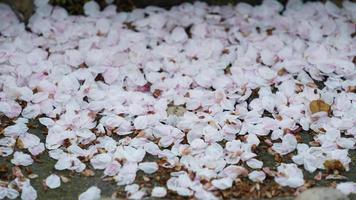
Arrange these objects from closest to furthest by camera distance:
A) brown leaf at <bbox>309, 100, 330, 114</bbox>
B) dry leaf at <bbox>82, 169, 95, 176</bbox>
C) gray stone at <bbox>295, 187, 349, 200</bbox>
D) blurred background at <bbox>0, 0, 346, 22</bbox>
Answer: gray stone at <bbox>295, 187, 349, 200</bbox> < dry leaf at <bbox>82, 169, 95, 176</bbox> < brown leaf at <bbox>309, 100, 330, 114</bbox> < blurred background at <bbox>0, 0, 346, 22</bbox>

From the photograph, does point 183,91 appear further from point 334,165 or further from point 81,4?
point 81,4

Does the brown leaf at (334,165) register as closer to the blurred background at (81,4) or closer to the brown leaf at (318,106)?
the brown leaf at (318,106)

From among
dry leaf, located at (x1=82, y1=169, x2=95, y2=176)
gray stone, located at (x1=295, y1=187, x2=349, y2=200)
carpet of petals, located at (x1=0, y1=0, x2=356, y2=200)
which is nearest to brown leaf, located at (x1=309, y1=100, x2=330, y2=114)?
carpet of petals, located at (x1=0, y1=0, x2=356, y2=200)

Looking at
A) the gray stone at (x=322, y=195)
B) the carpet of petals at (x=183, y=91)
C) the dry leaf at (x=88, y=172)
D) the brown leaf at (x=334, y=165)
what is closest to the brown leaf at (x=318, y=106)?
the carpet of petals at (x=183, y=91)

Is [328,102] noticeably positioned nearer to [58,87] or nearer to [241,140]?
[241,140]

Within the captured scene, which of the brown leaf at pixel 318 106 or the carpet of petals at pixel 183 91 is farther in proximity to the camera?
the brown leaf at pixel 318 106

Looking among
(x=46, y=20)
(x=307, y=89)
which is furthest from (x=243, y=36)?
(x=46, y=20)

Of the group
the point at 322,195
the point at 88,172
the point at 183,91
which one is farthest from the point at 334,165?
the point at 88,172

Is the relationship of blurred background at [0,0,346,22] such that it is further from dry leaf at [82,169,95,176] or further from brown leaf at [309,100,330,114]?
dry leaf at [82,169,95,176]
